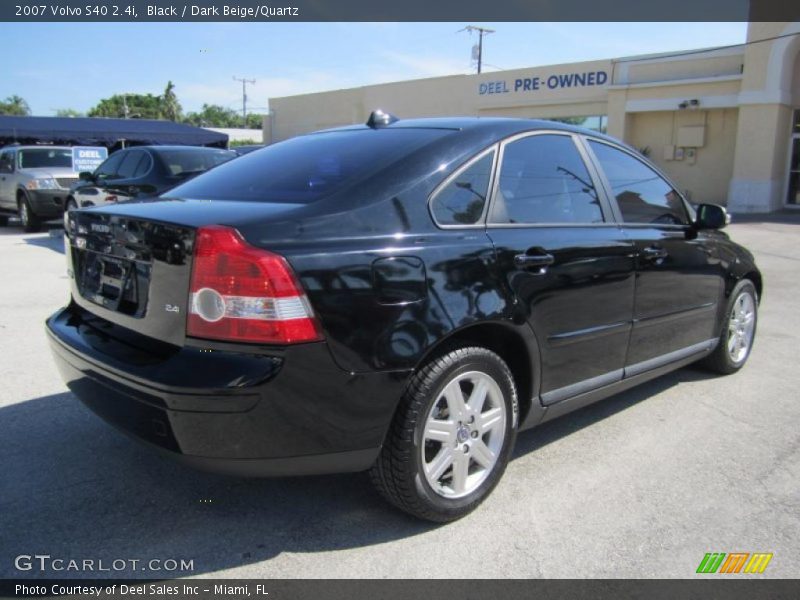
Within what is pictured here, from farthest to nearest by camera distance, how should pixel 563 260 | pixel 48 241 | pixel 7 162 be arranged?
pixel 7 162 → pixel 48 241 → pixel 563 260

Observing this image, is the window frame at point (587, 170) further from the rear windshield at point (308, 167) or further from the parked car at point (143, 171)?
the parked car at point (143, 171)

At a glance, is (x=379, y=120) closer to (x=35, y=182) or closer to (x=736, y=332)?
(x=736, y=332)

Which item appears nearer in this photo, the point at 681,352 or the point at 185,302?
the point at 185,302

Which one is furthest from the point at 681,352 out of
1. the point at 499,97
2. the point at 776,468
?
the point at 499,97

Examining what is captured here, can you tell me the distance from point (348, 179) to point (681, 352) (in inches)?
103

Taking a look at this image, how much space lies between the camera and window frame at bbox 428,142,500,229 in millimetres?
2863

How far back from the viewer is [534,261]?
311cm

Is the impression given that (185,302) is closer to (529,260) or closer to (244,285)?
(244,285)

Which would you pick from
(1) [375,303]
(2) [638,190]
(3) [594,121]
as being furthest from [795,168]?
(1) [375,303]

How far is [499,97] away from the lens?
28312 mm

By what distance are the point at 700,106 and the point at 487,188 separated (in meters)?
20.9

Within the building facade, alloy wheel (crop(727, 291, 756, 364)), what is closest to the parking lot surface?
alloy wheel (crop(727, 291, 756, 364))

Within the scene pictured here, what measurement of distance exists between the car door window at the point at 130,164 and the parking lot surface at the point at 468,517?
6465 mm

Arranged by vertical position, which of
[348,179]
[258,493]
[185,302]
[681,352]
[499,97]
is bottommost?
[258,493]
